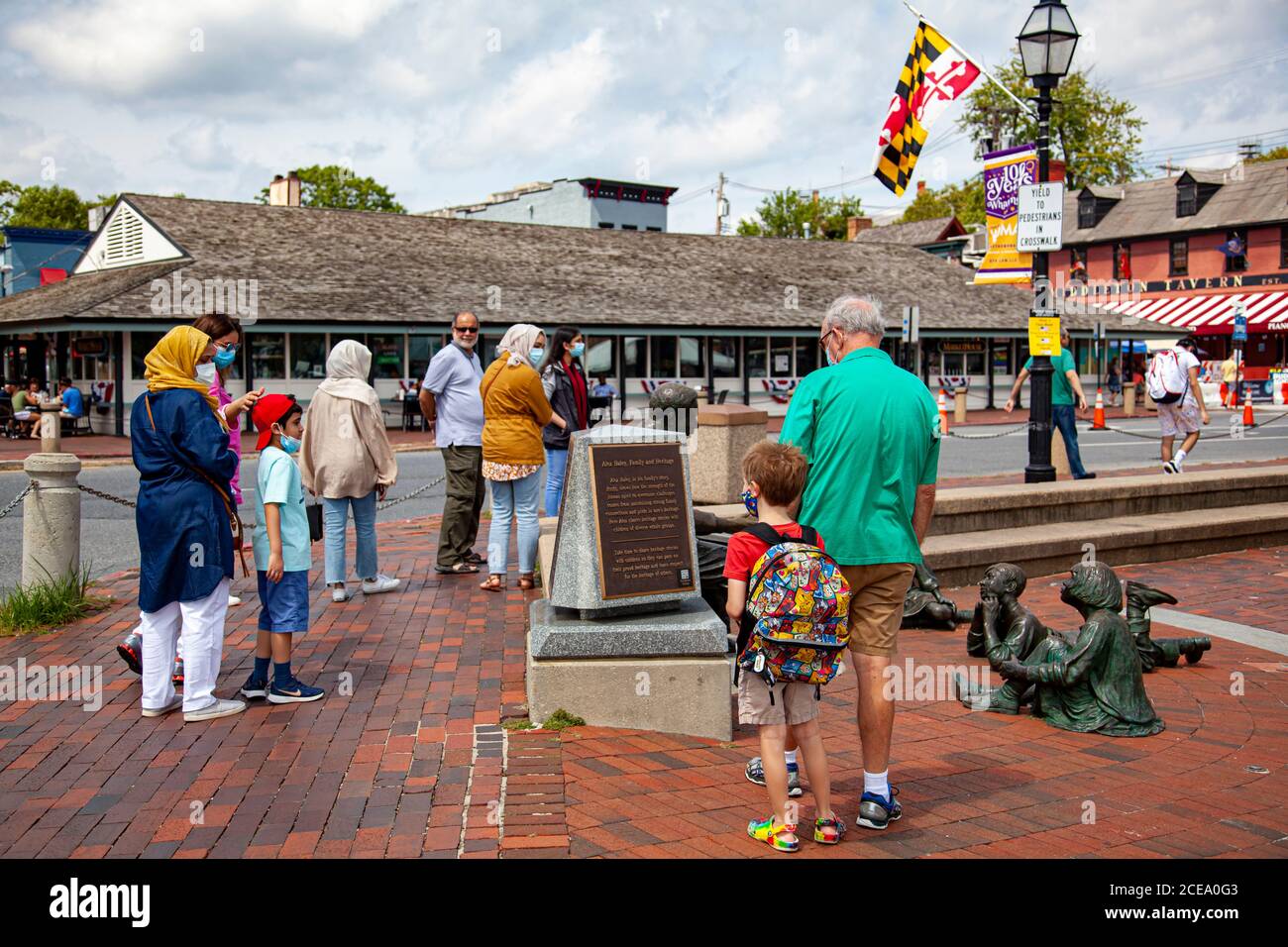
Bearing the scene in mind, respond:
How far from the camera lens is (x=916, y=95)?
13.9m

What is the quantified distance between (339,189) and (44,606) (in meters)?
60.1

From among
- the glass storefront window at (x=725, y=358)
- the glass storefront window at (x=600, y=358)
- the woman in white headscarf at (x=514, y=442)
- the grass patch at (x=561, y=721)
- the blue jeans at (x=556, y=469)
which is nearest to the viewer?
the grass patch at (x=561, y=721)

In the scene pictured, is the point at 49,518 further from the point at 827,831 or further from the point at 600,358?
the point at 600,358

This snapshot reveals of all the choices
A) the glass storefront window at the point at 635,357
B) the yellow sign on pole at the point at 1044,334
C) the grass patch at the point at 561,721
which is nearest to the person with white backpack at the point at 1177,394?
the yellow sign on pole at the point at 1044,334

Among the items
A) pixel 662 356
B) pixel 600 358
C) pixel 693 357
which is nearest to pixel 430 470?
pixel 600 358

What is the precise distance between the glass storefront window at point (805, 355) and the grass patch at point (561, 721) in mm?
31599

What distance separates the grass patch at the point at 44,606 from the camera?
7.16 meters

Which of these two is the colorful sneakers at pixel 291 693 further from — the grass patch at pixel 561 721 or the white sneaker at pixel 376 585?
the white sneaker at pixel 376 585

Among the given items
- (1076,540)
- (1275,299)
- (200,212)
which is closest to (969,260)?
(1275,299)

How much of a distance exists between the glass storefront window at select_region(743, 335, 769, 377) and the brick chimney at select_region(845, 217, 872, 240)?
29741mm

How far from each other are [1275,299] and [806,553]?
49935 mm

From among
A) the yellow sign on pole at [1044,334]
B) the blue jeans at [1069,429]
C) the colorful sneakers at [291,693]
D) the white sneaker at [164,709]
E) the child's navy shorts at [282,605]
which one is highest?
the yellow sign on pole at [1044,334]

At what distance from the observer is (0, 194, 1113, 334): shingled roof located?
27891 mm

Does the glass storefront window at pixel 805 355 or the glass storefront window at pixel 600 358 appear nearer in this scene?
the glass storefront window at pixel 600 358
